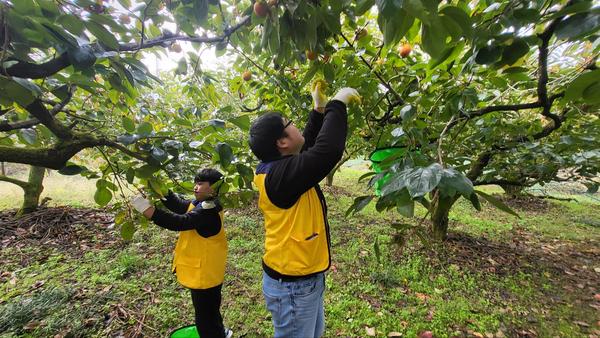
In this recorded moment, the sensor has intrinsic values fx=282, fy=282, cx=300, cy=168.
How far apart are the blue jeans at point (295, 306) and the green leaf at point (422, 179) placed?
2.66 feet

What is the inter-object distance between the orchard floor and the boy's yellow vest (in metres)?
0.75

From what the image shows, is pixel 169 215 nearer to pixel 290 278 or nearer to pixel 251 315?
pixel 290 278

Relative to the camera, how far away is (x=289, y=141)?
122cm

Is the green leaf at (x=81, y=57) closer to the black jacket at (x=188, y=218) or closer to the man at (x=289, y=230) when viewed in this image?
the man at (x=289, y=230)

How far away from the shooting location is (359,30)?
1.36 meters

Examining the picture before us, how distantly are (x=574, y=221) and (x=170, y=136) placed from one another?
7.87m

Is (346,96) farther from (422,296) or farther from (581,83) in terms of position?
(422,296)

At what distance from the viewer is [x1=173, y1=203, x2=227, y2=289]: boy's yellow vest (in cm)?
182

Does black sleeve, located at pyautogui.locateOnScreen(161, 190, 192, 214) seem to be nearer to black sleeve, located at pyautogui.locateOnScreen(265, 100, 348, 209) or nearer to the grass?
black sleeve, located at pyautogui.locateOnScreen(265, 100, 348, 209)

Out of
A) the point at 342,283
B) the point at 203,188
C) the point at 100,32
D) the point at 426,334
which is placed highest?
the point at 100,32

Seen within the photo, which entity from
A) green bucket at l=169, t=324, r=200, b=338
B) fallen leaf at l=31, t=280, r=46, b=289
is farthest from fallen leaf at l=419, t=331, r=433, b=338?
fallen leaf at l=31, t=280, r=46, b=289

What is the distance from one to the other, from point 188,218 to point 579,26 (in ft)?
5.51

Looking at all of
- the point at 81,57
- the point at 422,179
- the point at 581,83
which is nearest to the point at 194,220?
the point at 81,57

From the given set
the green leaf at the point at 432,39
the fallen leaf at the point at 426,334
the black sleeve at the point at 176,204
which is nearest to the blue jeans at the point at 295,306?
the green leaf at the point at 432,39
